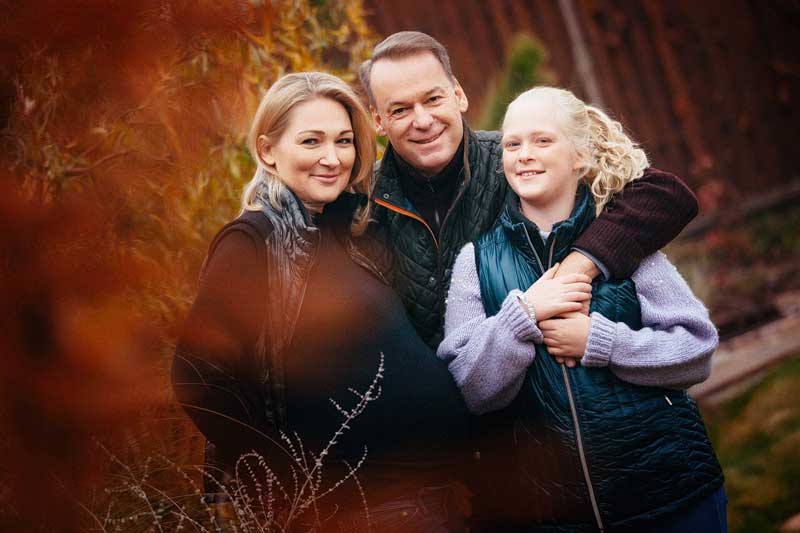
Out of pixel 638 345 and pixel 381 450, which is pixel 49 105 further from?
pixel 638 345

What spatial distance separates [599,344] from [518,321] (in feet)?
0.80

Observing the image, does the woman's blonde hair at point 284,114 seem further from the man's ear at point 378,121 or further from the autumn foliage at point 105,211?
the autumn foliage at point 105,211

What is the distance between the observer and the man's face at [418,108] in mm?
2615

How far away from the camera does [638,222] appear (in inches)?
92.8

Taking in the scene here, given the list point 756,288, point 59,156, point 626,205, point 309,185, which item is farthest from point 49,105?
point 756,288

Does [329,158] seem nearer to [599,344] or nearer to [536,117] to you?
[536,117]

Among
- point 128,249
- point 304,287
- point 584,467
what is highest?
point 128,249

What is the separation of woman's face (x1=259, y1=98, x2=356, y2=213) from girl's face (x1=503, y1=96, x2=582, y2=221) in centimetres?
54

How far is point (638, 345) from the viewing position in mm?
2215

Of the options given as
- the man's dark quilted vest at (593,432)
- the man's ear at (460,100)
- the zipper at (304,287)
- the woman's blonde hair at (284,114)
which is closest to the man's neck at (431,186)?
the man's ear at (460,100)

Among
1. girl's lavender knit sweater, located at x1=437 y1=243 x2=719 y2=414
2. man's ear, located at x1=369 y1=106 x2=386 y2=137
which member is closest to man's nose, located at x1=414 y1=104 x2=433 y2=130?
man's ear, located at x1=369 y1=106 x2=386 y2=137

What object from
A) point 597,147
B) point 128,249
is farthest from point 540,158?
point 128,249

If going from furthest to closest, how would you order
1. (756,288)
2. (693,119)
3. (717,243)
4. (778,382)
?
1. (693,119)
2. (717,243)
3. (756,288)
4. (778,382)

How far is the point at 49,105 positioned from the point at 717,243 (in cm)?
577
